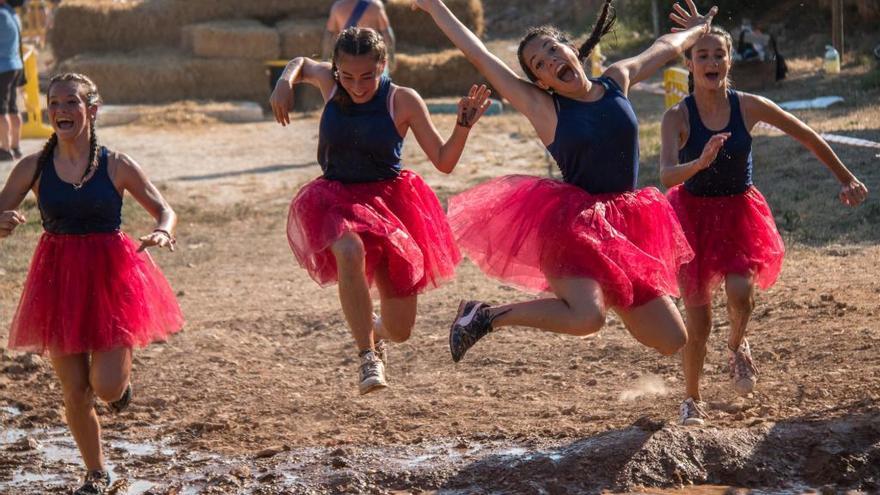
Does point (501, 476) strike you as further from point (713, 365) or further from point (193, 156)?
point (193, 156)

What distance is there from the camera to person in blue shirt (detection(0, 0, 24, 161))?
15328 mm

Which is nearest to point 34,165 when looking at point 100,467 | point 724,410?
point 100,467

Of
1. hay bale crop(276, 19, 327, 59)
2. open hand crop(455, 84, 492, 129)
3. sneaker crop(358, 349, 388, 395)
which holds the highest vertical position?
open hand crop(455, 84, 492, 129)

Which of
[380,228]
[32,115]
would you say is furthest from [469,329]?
[32,115]

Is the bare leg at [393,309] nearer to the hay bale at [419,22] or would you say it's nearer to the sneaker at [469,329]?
the sneaker at [469,329]

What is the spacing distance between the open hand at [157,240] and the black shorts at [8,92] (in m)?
9.48

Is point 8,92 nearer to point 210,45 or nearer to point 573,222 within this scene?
point 210,45

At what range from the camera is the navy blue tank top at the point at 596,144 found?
21.2 feet

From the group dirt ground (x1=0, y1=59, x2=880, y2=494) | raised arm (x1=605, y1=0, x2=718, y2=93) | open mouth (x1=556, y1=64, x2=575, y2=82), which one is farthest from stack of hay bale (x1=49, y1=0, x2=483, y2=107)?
open mouth (x1=556, y1=64, x2=575, y2=82)

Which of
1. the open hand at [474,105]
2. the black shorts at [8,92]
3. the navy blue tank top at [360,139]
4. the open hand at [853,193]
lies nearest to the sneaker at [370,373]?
the navy blue tank top at [360,139]

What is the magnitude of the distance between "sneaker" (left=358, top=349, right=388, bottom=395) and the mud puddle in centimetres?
33

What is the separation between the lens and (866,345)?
25.7ft

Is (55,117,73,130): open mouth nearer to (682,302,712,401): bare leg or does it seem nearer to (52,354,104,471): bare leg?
(52,354,104,471): bare leg

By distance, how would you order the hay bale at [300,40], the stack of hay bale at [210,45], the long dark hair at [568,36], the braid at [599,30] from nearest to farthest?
1. the long dark hair at [568,36]
2. the braid at [599,30]
3. the stack of hay bale at [210,45]
4. the hay bale at [300,40]
